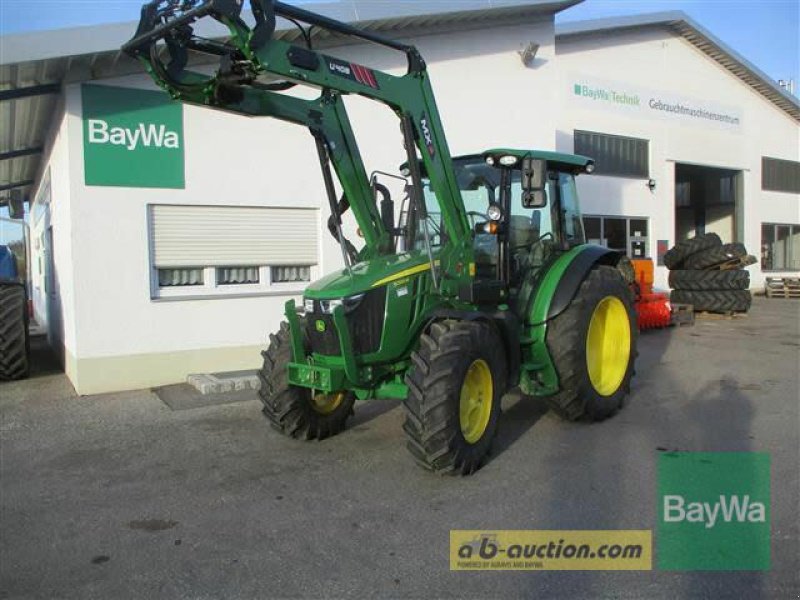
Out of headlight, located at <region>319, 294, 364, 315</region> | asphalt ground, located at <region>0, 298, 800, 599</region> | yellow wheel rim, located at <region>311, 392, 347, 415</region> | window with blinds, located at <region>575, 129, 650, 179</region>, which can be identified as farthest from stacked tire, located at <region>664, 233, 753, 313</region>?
headlight, located at <region>319, 294, 364, 315</region>

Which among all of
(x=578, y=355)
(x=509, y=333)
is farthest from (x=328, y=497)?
(x=578, y=355)

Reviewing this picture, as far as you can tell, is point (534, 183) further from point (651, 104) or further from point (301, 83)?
point (651, 104)

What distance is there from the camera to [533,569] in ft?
11.9

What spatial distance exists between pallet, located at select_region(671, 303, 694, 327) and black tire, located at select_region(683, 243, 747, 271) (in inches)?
49.9

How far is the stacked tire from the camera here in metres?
14.7

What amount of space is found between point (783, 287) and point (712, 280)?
7.54 meters

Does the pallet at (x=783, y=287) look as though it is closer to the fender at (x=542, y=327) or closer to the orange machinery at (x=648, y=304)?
the orange machinery at (x=648, y=304)

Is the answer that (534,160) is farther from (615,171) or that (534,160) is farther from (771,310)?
(771,310)

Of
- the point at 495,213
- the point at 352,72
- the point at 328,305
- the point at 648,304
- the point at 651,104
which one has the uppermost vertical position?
the point at 651,104

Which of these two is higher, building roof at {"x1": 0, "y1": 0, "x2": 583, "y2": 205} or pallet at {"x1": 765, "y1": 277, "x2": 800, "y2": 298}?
building roof at {"x1": 0, "y1": 0, "x2": 583, "y2": 205}

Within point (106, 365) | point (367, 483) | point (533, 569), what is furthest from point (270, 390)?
point (106, 365)

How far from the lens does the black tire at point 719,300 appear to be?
584 inches

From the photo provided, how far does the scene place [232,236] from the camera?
9234 millimetres

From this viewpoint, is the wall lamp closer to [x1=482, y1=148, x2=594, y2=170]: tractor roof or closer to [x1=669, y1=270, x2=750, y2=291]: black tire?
[x1=482, y1=148, x2=594, y2=170]: tractor roof
